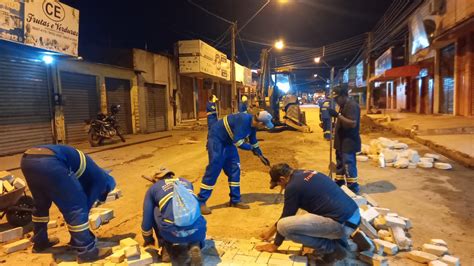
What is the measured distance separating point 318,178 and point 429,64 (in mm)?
21000

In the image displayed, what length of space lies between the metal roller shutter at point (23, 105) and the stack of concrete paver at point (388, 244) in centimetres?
1047

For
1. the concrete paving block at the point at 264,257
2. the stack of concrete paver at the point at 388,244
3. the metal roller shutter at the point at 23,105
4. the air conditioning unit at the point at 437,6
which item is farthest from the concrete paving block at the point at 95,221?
the air conditioning unit at the point at 437,6

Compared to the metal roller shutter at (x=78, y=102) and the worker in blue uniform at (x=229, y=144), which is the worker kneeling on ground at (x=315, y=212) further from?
the metal roller shutter at (x=78, y=102)

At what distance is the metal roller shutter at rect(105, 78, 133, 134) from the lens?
51.2 feet

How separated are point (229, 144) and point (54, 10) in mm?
8610

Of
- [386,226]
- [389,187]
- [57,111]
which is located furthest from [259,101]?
[386,226]

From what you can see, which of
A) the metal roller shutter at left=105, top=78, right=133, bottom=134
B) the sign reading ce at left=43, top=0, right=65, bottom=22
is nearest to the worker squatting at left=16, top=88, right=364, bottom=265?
the sign reading ce at left=43, top=0, right=65, bottom=22

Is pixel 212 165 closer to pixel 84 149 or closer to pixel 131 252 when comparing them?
pixel 131 252

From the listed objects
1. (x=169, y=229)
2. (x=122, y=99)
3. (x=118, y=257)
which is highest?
(x=122, y=99)

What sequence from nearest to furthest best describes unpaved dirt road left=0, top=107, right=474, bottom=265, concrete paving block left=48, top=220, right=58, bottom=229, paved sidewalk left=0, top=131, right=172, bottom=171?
unpaved dirt road left=0, top=107, right=474, bottom=265
concrete paving block left=48, top=220, right=58, bottom=229
paved sidewalk left=0, top=131, right=172, bottom=171

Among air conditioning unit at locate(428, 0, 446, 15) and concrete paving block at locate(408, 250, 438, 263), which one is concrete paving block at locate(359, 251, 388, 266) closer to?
concrete paving block at locate(408, 250, 438, 263)

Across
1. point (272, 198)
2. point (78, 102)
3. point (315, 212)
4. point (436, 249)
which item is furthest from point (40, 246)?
point (78, 102)

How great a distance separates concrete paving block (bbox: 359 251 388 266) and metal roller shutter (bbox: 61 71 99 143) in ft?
39.0

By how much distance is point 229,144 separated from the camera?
5.36 m
